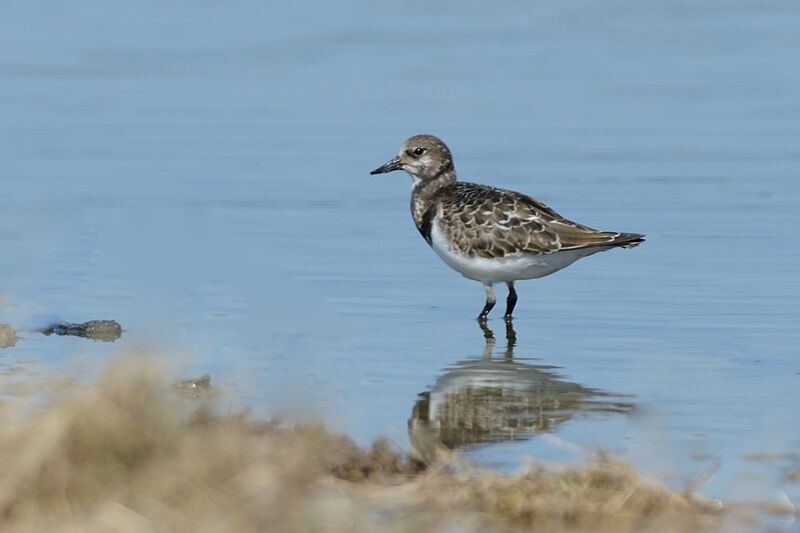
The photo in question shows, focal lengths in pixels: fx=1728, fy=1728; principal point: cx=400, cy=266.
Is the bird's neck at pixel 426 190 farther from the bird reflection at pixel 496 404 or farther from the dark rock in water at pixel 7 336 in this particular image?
the dark rock in water at pixel 7 336

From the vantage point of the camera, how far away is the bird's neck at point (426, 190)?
11984 millimetres

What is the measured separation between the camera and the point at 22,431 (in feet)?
18.5

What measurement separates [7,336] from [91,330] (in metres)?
0.54

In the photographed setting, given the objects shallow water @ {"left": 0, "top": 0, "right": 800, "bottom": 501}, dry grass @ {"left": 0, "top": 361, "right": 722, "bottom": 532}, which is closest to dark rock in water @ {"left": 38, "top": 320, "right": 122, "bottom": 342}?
shallow water @ {"left": 0, "top": 0, "right": 800, "bottom": 501}

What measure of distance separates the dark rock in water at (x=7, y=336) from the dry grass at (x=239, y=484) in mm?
3063

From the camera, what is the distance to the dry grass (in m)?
5.40

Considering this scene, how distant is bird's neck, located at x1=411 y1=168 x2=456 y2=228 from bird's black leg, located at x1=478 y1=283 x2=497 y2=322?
87 centimetres

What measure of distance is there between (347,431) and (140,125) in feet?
32.8

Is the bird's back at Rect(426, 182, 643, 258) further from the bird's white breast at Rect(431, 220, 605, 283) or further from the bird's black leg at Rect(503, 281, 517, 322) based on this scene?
the bird's black leg at Rect(503, 281, 517, 322)

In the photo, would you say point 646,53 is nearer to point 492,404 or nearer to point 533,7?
point 533,7

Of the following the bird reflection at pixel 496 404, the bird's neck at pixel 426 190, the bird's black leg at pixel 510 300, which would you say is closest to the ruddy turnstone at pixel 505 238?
the bird's black leg at pixel 510 300

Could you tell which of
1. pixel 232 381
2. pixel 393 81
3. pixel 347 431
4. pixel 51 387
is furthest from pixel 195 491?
pixel 393 81

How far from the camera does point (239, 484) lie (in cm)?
549

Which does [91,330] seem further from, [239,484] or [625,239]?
[239,484]
